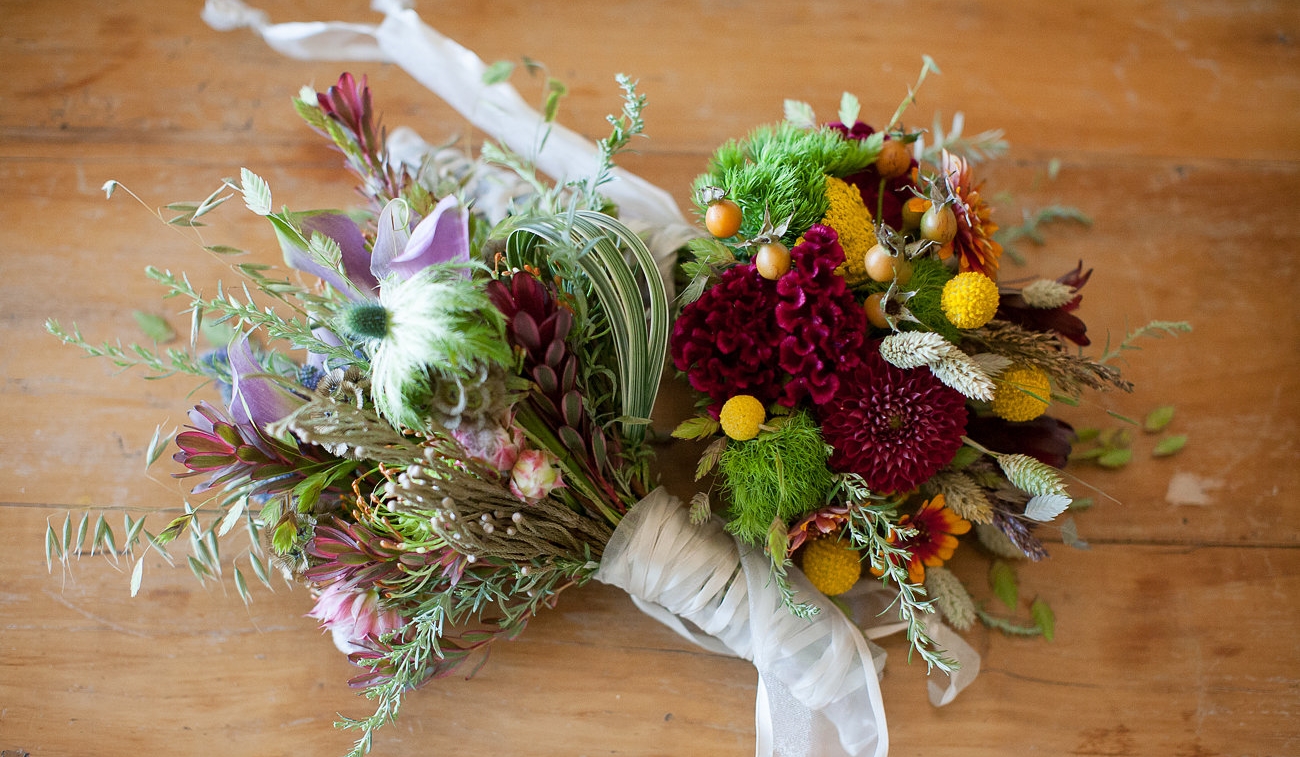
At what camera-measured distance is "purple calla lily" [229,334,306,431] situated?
0.70 m

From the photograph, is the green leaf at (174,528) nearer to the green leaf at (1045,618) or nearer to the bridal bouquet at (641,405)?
the bridal bouquet at (641,405)

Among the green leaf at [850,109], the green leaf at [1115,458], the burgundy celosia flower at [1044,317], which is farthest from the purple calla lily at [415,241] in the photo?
the green leaf at [1115,458]

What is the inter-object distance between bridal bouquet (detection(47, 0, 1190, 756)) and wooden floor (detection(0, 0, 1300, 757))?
122mm

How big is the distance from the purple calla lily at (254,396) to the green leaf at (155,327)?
0.42 metres

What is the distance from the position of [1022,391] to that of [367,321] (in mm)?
629

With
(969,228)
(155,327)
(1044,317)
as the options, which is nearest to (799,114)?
(969,228)

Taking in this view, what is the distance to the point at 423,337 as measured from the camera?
60cm

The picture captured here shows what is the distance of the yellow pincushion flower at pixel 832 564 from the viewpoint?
0.84 metres

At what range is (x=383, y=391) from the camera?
641 mm

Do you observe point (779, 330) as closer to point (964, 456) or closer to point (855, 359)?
point (855, 359)

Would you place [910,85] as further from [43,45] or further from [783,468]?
[43,45]

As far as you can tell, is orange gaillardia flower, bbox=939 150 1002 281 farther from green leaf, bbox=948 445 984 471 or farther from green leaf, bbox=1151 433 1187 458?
green leaf, bbox=1151 433 1187 458

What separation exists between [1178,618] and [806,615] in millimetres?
553

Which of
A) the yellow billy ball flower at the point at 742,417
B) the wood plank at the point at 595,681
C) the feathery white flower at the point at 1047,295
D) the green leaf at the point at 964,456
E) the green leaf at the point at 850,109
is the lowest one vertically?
the wood plank at the point at 595,681
